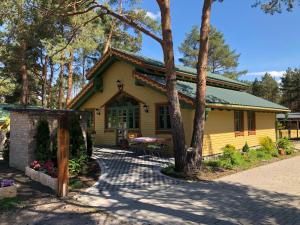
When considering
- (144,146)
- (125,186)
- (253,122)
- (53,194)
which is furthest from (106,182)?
(253,122)

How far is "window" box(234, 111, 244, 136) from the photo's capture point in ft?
58.1

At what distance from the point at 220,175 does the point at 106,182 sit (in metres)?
3.89

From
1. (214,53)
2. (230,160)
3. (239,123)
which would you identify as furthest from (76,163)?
(214,53)

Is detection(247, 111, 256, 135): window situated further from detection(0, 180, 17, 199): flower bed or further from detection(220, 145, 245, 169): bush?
detection(0, 180, 17, 199): flower bed

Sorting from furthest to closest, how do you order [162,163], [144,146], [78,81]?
[78,81], [144,146], [162,163]

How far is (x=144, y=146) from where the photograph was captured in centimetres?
1548

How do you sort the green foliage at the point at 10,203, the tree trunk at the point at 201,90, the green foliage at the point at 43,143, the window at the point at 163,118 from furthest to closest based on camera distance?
the window at the point at 163,118
the tree trunk at the point at 201,90
the green foliage at the point at 43,143
the green foliage at the point at 10,203

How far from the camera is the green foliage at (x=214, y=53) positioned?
150 ft

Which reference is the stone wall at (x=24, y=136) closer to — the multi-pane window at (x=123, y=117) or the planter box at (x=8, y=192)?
the planter box at (x=8, y=192)

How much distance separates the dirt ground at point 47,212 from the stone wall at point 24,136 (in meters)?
2.60

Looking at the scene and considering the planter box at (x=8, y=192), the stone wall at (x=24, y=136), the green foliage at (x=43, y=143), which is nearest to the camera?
the planter box at (x=8, y=192)

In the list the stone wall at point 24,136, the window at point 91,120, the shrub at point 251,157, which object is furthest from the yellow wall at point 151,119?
the stone wall at point 24,136

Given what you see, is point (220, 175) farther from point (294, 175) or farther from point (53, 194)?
point (53, 194)

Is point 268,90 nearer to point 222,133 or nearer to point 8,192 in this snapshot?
point 222,133
